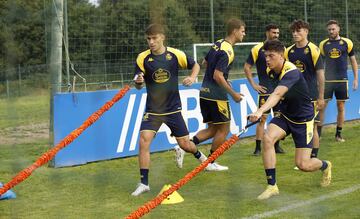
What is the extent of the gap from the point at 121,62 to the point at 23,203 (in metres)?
3.40

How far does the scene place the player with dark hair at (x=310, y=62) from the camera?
6.89 metres

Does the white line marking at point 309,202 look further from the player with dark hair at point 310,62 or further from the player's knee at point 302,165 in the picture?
the player with dark hair at point 310,62

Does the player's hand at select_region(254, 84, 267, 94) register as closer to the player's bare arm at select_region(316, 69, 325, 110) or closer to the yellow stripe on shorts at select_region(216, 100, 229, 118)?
the yellow stripe on shorts at select_region(216, 100, 229, 118)

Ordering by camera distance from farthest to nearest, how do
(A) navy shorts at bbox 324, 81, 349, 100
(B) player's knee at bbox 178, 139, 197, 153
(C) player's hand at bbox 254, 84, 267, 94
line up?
1. (A) navy shorts at bbox 324, 81, 349, 100
2. (C) player's hand at bbox 254, 84, 267, 94
3. (B) player's knee at bbox 178, 139, 197, 153

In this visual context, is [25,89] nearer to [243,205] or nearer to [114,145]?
[114,145]

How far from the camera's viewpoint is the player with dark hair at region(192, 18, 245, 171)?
6.74m

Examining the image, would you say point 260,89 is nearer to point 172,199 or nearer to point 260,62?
point 260,62

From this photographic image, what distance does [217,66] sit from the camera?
22.0 ft

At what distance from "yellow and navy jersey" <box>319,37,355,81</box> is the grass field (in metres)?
1.18

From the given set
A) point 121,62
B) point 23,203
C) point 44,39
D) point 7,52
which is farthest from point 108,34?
point 23,203

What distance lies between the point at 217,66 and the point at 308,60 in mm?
1111

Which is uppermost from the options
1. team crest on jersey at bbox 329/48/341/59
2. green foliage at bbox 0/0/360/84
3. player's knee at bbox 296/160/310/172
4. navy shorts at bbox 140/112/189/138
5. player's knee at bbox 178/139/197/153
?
green foliage at bbox 0/0/360/84

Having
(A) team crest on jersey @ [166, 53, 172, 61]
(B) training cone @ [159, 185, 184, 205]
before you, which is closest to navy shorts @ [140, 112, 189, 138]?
(A) team crest on jersey @ [166, 53, 172, 61]

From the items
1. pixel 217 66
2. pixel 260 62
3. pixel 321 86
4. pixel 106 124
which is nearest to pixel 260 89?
pixel 260 62
